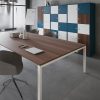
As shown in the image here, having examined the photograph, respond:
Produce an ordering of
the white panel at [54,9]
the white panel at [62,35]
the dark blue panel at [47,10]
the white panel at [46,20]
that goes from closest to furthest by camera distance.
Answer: the white panel at [62,35] → the white panel at [54,9] → the dark blue panel at [47,10] → the white panel at [46,20]

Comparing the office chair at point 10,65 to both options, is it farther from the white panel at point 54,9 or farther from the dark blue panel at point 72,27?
the white panel at point 54,9

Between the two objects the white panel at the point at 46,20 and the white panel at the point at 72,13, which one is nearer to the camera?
the white panel at the point at 72,13

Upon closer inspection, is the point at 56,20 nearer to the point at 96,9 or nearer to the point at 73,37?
the point at 73,37

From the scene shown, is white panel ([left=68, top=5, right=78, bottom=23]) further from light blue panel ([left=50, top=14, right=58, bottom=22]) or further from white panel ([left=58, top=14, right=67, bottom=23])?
light blue panel ([left=50, top=14, right=58, bottom=22])

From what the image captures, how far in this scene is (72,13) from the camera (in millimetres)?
4988

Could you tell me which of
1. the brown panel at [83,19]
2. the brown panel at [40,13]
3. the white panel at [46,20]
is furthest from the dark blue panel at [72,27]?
the brown panel at [40,13]

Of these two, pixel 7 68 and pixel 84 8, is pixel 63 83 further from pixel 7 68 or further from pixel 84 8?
pixel 84 8

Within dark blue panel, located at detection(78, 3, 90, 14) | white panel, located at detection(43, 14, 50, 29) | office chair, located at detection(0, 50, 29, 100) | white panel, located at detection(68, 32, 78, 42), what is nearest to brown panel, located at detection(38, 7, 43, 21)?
white panel, located at detection(43, 14, 50, 29)

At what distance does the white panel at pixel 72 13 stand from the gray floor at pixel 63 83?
1510mm

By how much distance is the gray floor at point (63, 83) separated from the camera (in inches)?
104

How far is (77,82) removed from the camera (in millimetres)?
3104

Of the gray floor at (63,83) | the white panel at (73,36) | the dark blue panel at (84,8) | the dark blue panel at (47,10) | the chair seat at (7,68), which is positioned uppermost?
the dark blue panel at (47,10)

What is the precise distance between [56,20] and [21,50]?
3103 millimetres

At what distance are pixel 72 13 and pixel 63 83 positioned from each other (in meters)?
2.62
